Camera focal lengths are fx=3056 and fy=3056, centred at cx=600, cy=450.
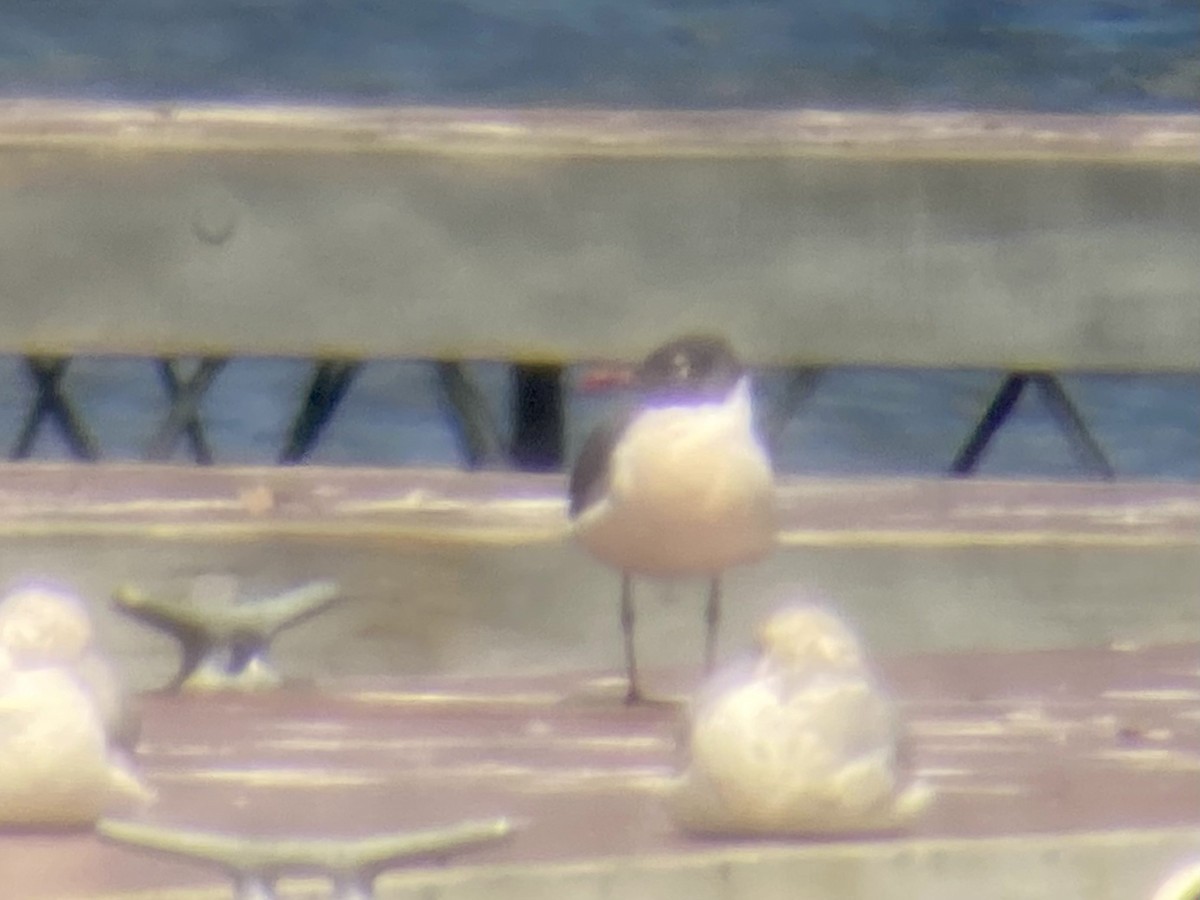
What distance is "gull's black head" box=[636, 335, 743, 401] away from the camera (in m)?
4.31

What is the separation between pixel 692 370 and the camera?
14.2ft

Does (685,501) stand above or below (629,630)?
above

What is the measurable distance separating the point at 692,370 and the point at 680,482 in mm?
177

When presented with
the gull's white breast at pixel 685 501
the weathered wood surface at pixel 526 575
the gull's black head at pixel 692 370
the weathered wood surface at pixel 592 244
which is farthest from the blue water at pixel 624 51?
the weathered wood surface at pixel 526 575

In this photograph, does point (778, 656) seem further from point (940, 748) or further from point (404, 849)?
point (404, 849)

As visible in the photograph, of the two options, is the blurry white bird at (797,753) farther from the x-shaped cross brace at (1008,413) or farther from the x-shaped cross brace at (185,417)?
the x-shaped cross brace at (185,417)

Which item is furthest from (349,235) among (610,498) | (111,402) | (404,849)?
(111,402)

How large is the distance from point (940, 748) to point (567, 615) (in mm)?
727

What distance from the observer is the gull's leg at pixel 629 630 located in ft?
13.1

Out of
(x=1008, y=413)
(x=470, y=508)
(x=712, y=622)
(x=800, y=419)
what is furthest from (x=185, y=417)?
(x=800, y=419)

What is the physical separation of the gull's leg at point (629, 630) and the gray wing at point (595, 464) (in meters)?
0.12

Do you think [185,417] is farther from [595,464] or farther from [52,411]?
[595,464]

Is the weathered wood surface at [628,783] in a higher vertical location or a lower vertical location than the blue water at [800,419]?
lower

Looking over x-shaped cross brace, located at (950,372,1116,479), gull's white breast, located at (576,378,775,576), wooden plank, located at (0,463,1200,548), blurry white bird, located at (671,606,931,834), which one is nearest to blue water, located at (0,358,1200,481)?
x-shaped cross brace, located at (950,372,1116,479)
